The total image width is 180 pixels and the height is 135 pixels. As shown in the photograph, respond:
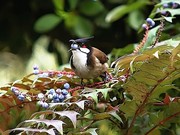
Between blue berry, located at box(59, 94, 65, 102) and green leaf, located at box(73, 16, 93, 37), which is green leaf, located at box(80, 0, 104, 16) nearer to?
green leaf, located at box(73, 16, 93, 37)

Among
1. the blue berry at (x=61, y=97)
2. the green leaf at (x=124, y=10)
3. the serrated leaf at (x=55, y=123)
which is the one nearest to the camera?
the serrated leaf at (x=55, y=123)

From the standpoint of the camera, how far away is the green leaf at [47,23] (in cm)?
195

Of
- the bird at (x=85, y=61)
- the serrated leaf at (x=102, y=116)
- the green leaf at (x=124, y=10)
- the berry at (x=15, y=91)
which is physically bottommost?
the serrated leaf at (x=102, y=116)

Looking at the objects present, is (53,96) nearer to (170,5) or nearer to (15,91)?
(15,91)

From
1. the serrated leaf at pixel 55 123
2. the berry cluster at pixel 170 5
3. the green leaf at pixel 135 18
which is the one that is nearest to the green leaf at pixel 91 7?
the green leaf at pixel 135 18

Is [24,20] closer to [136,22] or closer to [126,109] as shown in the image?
[136,22]

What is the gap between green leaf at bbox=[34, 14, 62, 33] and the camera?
6.40 feet

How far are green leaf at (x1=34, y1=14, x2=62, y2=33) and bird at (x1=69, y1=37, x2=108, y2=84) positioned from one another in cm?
94

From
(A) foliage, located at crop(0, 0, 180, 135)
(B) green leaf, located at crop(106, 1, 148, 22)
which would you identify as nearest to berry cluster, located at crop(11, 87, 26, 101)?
(A) foliage, located at crop(0, 0, 180, 135)

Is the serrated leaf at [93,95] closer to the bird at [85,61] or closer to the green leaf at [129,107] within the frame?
the green leaf at [129,107]

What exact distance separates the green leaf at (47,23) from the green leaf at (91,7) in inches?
3.5

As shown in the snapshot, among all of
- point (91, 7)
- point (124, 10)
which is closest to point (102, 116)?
point (124, 10)

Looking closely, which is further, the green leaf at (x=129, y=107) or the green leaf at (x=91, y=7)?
the green leaf at (x=91, y=7)

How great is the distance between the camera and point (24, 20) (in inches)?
85.2
